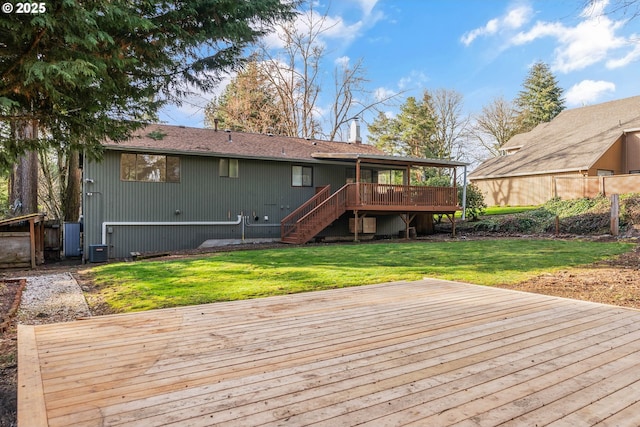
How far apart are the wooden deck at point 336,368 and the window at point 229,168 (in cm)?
1061

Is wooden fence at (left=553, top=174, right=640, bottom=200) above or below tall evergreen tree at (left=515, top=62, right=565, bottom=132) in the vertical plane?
below

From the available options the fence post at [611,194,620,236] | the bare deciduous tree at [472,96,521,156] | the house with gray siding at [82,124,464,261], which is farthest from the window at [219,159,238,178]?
the bare deciduous tree at [472,96,521,156]

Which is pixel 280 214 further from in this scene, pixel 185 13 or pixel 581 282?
pixel 581 282

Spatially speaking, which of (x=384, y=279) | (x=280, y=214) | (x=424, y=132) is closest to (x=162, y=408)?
(x=384, y=279)

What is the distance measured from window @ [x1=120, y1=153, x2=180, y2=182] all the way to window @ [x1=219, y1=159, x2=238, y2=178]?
5.11 ft

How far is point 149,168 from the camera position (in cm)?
1341

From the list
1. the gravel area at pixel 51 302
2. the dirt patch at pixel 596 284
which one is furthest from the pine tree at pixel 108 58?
the dirt patch at pixel 596 284

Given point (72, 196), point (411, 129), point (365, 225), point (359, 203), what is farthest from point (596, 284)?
point (411, 129)

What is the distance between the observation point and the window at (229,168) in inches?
575

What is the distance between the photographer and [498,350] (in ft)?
10.3

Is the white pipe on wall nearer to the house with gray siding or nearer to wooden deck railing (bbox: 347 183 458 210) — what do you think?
the house with gray siding

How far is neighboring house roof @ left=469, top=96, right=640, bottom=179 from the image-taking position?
67.3 feet

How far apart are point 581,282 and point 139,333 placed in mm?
6748

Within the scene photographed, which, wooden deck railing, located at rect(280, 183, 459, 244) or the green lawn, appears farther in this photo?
wooden deck railing, located at rect(280, 183, 459, 244)
